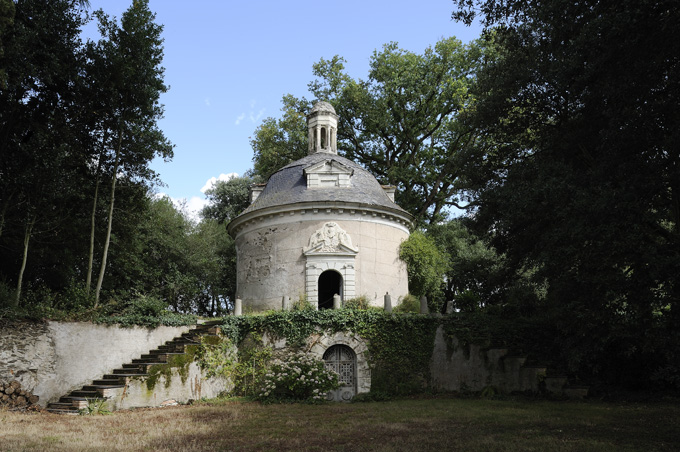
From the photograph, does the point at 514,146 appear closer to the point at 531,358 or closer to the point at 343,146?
the point at 531,358

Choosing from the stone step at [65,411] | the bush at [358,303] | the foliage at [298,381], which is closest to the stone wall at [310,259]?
the bush at [358,303]

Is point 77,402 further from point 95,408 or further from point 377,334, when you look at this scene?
point 377,334

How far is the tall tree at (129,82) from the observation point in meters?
18.5

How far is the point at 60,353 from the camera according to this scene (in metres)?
15.0

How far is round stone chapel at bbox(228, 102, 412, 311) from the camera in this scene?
22.0 meters

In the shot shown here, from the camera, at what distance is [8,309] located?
14430 millimetres

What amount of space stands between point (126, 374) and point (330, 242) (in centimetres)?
958

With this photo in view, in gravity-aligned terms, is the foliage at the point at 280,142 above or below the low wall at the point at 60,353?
above

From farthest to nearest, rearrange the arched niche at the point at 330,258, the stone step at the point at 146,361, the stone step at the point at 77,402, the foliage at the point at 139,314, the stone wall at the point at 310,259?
the stone wall at the point at 310,259 → the arched niche at the point at 330,258 → the foliage at the point at 139,314 → the stone step at the point at 146,361 → the stone step at the point at 77,402

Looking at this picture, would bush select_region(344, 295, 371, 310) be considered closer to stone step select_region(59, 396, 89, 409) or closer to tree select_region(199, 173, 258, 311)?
stone step select_region(59, 396, 89, 409)

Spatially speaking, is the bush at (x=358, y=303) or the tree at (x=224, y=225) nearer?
the bush at (x=358, y=303)

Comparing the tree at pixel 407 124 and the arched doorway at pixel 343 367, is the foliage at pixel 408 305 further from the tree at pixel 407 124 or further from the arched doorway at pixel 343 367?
the tree at pixel 407 124

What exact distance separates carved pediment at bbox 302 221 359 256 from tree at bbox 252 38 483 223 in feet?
38.1

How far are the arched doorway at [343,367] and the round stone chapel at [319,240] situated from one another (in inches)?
158
